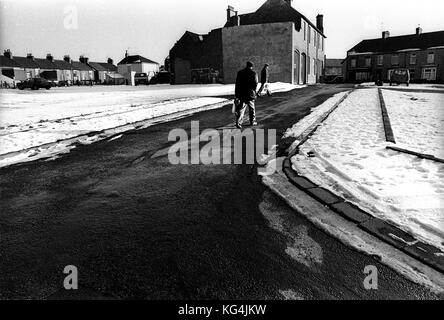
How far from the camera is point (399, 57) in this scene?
55.5 m

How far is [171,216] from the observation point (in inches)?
144

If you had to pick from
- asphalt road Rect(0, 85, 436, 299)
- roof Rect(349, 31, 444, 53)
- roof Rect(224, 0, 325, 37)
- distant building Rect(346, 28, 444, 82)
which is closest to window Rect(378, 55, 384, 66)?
distant building Rect(346, 28, 444, 82)

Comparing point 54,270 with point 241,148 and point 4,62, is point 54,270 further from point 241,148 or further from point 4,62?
point 4,62

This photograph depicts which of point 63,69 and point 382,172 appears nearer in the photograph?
point 382,172

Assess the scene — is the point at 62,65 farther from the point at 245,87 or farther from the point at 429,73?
the point at 245,87

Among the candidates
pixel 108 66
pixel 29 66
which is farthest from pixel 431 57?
pixel 108 66

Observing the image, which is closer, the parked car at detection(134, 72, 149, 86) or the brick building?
the brick building

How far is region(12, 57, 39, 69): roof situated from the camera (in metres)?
70.8

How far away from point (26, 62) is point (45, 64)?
4.34 meters

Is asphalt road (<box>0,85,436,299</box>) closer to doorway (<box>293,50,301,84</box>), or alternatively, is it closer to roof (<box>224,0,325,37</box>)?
doorway (<box>293,50,301,84</box>)

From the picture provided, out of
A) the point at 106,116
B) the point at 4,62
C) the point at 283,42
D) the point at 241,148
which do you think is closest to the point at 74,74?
the point at 4,62

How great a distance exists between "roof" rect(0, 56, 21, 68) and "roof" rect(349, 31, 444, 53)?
6812 centimetres

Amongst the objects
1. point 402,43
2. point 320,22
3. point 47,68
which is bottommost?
point 47,68

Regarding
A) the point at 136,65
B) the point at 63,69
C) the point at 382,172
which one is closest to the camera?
the point at 382,172
